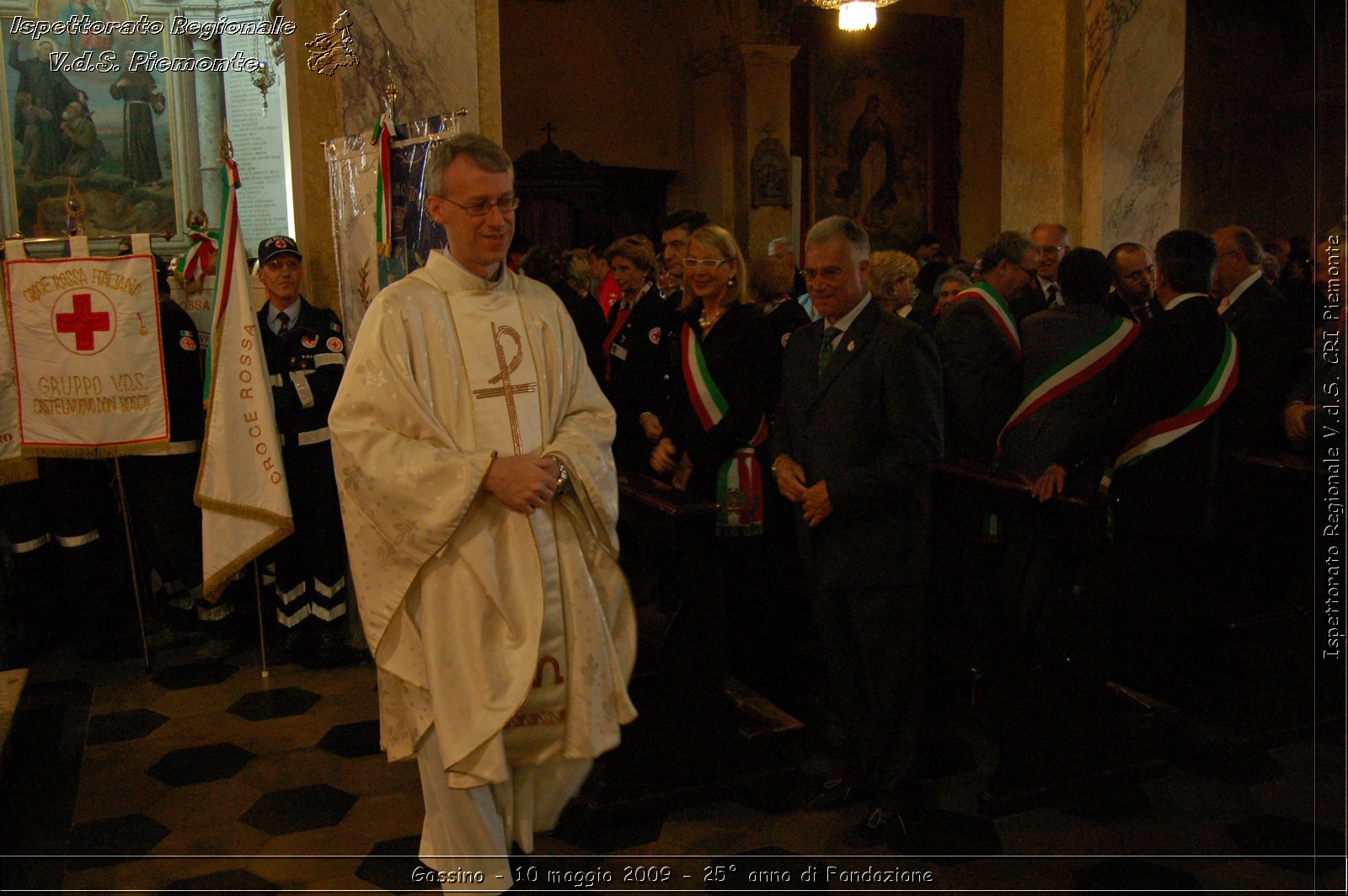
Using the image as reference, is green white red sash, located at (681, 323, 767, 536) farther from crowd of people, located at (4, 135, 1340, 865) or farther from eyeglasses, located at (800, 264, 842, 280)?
eyeglasses, located at (800, 264, 842, 280)

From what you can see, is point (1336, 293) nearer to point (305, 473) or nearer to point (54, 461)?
point (305, 473)

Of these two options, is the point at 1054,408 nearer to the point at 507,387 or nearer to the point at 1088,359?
the point at 1088,359

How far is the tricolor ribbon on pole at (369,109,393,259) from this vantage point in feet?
14.1

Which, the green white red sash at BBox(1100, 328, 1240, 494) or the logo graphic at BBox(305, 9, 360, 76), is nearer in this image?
the green white red sash at BBox(1100, 328, 1240, 494)

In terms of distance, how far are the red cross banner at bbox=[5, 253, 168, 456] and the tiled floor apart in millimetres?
1293

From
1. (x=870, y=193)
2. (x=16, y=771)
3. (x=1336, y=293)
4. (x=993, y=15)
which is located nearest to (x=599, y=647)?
(x=16, y=771)

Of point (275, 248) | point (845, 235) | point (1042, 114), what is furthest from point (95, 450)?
point (1042, 114)

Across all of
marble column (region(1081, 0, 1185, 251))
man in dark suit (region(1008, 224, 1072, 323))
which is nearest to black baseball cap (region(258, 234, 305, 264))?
man in dark suit (region(1008, 224, 1072, 323))

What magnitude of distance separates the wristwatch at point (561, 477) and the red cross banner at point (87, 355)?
114 inches

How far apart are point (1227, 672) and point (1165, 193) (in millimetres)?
3638

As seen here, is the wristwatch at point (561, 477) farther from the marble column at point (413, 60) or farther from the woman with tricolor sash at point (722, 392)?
the marble column at point (413, 60)

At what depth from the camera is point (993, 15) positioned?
13883mm

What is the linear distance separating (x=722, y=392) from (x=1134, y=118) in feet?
13.3

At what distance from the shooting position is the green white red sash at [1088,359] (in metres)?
3.89
